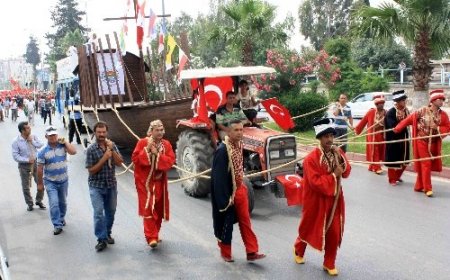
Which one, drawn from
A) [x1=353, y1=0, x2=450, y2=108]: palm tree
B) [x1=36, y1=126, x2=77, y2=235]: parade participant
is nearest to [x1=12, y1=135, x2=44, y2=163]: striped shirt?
[x1=36, y1=126, x2=77, y2=235]: parade participant

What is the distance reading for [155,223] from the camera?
6703mm

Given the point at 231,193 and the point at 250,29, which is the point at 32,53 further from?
the point at 231,193

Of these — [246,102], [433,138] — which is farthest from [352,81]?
[246,102]

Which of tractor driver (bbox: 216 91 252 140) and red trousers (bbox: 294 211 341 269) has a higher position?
tractor driver (bbox: 216 91 252 140)

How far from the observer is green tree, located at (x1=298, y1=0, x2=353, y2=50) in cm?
5262

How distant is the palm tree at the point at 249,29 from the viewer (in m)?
20.2

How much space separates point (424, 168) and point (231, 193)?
429cm

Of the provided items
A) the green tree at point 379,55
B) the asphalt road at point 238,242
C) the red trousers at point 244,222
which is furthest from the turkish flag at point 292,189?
the green tree at point 379,55

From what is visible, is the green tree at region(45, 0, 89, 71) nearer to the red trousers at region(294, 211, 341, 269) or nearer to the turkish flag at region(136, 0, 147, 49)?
the turkish flag at region(136, 0, 147, 49)

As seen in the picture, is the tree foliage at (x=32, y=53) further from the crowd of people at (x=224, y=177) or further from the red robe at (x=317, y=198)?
the red robe at (x=317, y=198)

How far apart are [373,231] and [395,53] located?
26.6 m

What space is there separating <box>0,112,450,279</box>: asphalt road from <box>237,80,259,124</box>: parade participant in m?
1.36

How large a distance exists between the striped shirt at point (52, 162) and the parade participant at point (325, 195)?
147 inches

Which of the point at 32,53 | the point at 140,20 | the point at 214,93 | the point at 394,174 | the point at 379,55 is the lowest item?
the point at 394,174
